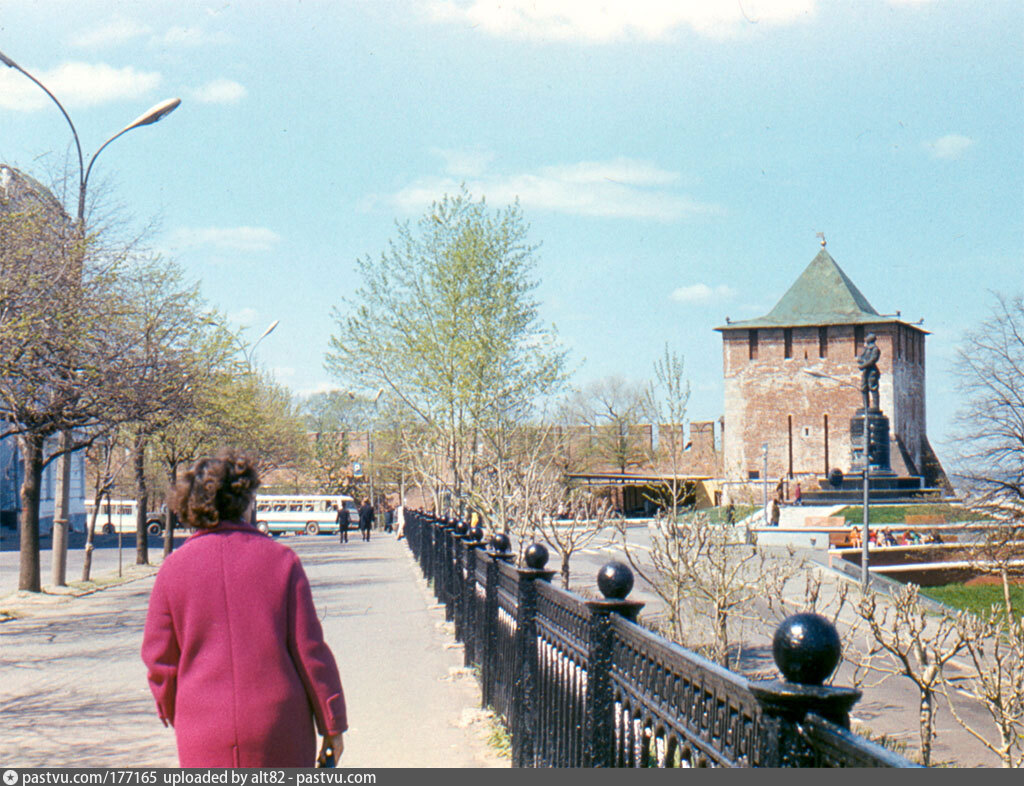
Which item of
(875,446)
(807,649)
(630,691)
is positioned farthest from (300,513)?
(807,649)

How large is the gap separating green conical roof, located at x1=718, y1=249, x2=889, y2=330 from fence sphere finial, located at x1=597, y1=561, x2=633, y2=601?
76275 millimetres

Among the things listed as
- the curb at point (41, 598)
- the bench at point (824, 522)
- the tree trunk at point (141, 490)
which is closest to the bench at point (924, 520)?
the bench at point (824, 522)

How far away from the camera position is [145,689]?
9.12 m

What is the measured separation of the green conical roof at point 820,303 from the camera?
78.4 meters

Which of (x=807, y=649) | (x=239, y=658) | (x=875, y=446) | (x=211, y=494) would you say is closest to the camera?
(x=807, y=649)

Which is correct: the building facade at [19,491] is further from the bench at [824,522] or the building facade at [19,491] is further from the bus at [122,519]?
the bench at [824,522]

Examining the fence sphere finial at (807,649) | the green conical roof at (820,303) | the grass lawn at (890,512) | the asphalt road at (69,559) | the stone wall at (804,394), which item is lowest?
the asphalt road at (69,559)

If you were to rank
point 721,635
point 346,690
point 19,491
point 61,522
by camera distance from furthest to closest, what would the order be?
point 19,491 < point 61,522 < point 721,635 < point 346,690

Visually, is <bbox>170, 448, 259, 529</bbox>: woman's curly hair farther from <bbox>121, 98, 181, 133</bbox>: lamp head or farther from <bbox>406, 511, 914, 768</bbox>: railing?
<bbox>121, 98, 181, 133</bbox>: lamp head

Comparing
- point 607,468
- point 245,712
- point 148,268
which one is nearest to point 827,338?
point 607,468

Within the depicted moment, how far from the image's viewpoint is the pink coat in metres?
3.52

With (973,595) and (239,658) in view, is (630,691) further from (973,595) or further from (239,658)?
(973,595)

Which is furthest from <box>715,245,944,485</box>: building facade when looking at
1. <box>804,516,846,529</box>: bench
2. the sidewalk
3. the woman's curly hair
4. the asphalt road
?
the woman's curly hair

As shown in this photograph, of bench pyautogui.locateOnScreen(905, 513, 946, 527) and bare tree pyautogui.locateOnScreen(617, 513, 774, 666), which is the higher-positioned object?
bare tree pyautogui.locateOnScreen(617, 513, 774, 666)
